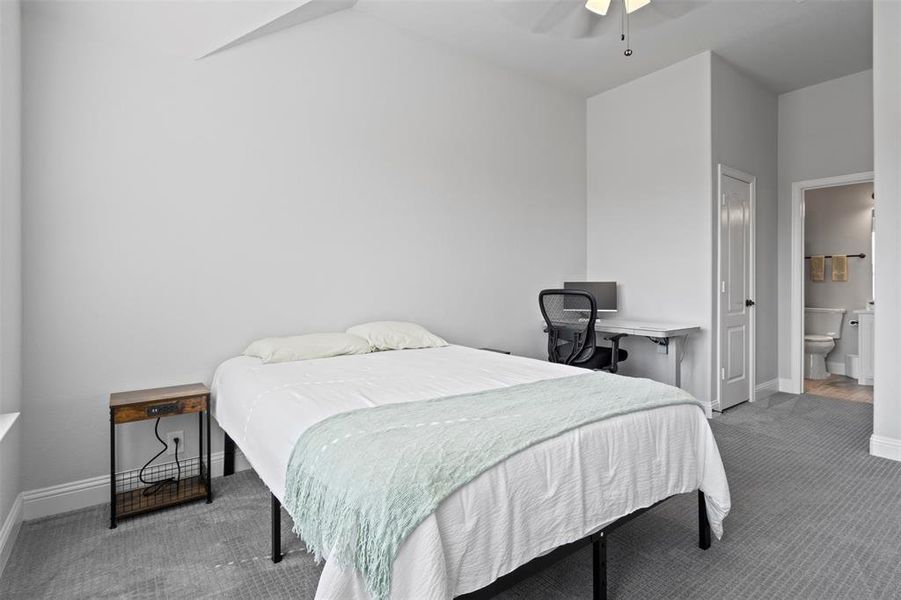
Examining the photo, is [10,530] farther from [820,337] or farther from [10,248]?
[820,337]

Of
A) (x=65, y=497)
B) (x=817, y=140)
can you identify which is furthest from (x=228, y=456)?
(x=817, y=140)

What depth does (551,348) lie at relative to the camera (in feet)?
12.4

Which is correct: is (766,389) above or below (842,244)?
below

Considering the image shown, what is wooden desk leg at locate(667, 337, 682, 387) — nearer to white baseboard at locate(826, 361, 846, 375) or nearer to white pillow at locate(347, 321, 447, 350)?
white pillow at locate(347, 321, 447, 350)

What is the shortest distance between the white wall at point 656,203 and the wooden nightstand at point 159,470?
3714 mm

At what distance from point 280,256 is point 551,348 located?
2.13m

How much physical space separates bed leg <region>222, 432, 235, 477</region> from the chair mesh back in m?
2.33

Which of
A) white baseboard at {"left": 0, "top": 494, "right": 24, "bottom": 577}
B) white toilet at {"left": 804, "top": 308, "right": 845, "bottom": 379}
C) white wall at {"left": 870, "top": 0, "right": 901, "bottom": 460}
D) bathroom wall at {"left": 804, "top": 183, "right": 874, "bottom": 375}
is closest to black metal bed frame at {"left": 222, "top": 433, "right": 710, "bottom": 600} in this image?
white baseboard at {"left": 0, "top": 494, "right": 24, "bottom": 577}

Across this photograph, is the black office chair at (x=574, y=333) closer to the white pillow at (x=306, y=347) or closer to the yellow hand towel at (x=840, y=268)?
the white pillow at (x=306, y=347)

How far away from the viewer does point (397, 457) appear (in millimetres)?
1230

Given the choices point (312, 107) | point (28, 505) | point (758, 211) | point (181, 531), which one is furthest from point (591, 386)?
point (758, 211)

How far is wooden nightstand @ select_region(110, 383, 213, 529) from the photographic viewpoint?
229 centimetres

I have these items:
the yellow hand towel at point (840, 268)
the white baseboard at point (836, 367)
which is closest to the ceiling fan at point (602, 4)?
the yellow hand towel at point (840, 268)

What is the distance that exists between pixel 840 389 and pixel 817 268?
1.69 meters
